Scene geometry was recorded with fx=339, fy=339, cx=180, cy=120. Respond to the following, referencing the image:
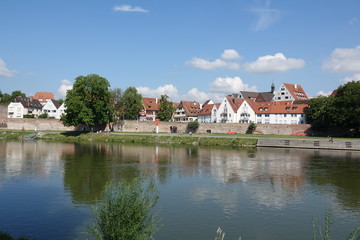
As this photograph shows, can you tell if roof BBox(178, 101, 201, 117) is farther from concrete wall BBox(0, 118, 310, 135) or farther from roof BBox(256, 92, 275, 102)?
concrete wall BBox(0, 118, 310, 135)

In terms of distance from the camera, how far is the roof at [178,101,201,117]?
11262 centimetres

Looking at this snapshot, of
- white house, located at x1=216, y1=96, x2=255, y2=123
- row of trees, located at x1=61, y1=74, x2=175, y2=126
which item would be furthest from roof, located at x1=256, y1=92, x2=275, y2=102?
row of trees, located at x1=61, y1=74, x2=175, y2=126

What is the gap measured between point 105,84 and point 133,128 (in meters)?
16.2

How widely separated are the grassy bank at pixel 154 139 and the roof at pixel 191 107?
4080 centimetres

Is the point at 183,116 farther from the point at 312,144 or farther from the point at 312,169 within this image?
the point at 312,169

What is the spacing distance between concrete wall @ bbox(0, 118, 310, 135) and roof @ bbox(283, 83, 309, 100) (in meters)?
36.8

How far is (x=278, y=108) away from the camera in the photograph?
90.1m

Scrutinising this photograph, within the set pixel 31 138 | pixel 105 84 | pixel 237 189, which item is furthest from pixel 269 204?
pixel 31 138

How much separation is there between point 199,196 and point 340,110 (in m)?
52.3

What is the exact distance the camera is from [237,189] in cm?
2462

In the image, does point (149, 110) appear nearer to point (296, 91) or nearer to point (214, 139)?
point (296, 91)

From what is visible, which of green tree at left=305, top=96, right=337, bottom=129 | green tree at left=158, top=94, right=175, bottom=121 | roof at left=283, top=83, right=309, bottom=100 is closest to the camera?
green tree at left=305, top=96, right=337, bottom=129

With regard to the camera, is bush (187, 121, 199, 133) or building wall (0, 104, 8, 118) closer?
bush (187, 121, 199, 133)

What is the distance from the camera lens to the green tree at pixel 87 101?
70.9m
